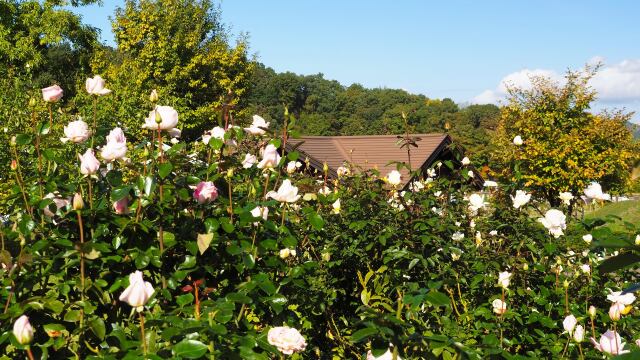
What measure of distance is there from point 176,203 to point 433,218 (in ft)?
3.89

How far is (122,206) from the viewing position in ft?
6.07

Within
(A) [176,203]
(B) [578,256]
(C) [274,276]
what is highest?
(A) [176,203]

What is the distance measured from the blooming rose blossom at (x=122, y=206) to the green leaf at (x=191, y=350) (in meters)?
0.62

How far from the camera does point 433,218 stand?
8.97ft

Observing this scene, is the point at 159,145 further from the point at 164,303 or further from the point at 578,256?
the point at 578,256

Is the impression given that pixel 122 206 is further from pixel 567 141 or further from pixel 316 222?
pixel 567 141

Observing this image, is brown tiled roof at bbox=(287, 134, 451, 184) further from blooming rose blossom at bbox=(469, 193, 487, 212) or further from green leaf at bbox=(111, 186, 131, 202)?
green leaf at bbox=(111, 186, 131, 202)

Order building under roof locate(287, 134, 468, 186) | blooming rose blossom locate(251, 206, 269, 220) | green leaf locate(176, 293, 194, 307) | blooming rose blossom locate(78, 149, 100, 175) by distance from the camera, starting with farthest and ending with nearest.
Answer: building under roof locate(287, 134, 468, 186)
blooming rose blossom locate(251, 206, 269, 220)
blooming rose blossom locate(78, 149, 100, 175)
green leaf locate(176, 293, 194, 307)

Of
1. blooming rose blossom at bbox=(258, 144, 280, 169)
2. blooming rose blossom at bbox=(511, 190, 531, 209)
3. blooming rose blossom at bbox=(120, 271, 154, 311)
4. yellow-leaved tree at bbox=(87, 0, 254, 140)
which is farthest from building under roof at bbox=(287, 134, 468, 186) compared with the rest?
blooming rose blossom at bbox=(120, 271, 154, 311)

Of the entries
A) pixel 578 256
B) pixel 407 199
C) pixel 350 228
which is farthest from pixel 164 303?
pixel 578 256

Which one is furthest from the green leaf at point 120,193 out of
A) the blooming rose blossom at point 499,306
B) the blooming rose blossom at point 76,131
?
the blooming rose blossom at point 499,306

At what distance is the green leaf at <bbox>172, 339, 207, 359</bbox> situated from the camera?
1341 millimetres

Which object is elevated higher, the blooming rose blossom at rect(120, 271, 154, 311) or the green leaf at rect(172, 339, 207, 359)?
the blooming rose blossom at rect(120, 271, 154, 311)

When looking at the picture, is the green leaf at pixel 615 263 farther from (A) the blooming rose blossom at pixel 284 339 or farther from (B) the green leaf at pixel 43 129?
(B) the green leaf at pixel 43 129
